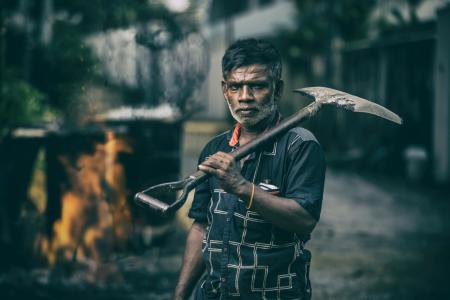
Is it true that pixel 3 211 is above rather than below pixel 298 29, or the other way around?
below

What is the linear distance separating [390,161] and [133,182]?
9169 millimetres

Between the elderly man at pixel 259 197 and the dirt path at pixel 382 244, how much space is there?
10.8 feet

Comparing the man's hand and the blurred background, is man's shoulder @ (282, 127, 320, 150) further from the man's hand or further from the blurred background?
the blurred background

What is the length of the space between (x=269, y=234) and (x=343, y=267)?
4.42 metres

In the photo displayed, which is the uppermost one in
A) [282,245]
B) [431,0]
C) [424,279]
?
[431,0]

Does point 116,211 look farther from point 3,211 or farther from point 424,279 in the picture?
point 424,279

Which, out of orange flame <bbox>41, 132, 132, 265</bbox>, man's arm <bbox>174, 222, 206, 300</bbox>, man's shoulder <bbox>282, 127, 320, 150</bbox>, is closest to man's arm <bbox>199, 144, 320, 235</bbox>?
man's shoulder <bbox>282, 127, 320, 150</bbox>

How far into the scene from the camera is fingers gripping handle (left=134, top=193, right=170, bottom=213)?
2443 millimetres

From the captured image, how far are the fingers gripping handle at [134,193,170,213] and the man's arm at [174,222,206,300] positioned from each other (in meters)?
0.40

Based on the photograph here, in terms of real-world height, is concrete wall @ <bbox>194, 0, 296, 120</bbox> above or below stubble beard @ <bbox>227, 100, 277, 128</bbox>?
above

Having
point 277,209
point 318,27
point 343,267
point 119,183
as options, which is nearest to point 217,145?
point 277,209

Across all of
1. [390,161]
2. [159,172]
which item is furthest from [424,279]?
[390,161]

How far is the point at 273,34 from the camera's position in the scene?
20312mm

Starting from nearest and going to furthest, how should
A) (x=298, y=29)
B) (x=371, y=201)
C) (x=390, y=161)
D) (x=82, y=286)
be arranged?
(x=82, y=286), (x=371, y=201), (x=390, y=161), (x=298, y=29)
